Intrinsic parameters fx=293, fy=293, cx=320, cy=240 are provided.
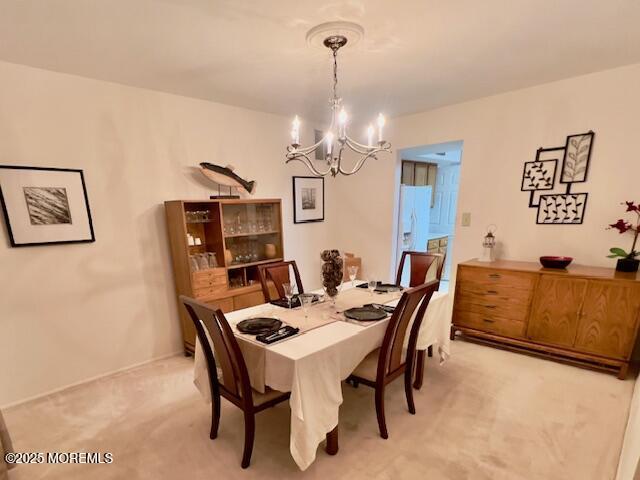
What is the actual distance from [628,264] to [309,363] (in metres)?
2.79

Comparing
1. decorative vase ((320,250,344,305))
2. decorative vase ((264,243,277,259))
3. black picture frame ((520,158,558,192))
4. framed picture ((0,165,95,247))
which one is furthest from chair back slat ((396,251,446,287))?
framed picture ((0,165,95,247))

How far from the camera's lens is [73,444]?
6.02ft

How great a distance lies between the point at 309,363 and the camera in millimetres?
1438

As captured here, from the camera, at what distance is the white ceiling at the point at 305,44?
5.07 feet

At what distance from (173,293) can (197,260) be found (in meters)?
0.46

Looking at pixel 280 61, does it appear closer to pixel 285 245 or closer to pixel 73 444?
pixel 285 245

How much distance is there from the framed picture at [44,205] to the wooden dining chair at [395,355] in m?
2.43

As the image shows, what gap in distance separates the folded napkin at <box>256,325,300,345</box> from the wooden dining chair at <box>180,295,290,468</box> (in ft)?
0.46

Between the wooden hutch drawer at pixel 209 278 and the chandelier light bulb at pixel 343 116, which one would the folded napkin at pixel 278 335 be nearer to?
the chandelier light bulb at pixel 343 116

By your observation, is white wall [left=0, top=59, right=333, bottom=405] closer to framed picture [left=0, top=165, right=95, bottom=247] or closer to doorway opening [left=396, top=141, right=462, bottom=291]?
framed picture [left=0, top=165, right=95, bottom=247]

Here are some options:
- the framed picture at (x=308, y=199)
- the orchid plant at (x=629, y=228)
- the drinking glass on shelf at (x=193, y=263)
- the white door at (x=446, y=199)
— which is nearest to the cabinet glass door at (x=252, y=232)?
the drinking glass on shelf at (x=193, y=263)

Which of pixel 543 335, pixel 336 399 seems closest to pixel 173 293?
pixel 336 399

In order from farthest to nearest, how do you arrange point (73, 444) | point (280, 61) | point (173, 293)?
point (173, 293) → point (280, 61) → point (73, 444)

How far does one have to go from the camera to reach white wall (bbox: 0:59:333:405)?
215cm
